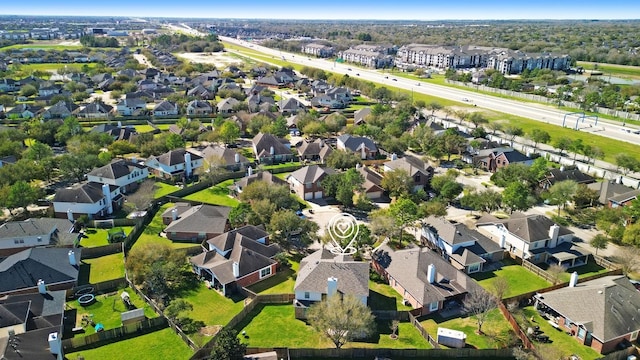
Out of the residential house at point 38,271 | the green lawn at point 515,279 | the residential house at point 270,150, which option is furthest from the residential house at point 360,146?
the residential house at point 38,271

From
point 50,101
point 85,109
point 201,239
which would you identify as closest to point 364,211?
point 201,239

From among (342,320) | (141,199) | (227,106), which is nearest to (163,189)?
(141,199)

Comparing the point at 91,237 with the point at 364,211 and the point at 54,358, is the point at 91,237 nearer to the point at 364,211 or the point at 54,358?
the point at 54,358

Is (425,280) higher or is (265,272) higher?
(425,280)

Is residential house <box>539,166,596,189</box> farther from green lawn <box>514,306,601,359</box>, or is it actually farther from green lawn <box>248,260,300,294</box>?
green lawn <box>248,260,300,294</box>

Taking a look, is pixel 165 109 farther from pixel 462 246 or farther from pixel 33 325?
pixel 462 246

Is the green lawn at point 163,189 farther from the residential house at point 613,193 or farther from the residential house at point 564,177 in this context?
the residential house at point 613,193

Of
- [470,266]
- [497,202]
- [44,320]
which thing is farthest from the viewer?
[497,202]
